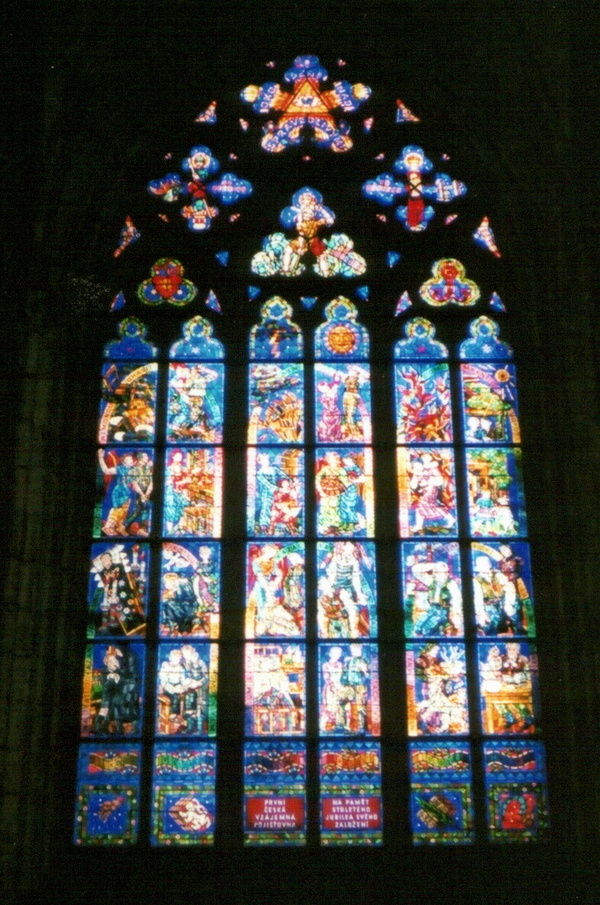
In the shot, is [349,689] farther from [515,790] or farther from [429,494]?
[429,494]

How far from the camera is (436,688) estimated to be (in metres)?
7.69

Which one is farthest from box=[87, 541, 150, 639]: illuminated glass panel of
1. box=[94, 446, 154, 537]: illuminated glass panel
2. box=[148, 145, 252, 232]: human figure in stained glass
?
box=[148, 145, 252, 232]: human figure in stained glass

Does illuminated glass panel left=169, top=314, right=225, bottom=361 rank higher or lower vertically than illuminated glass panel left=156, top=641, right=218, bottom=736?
higher

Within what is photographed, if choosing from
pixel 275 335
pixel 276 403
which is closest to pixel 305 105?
pixel 275 335

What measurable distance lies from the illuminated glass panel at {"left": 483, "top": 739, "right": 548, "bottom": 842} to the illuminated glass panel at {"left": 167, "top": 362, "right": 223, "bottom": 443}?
8.47 feet

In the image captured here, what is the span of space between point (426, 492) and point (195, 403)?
5.18 ft

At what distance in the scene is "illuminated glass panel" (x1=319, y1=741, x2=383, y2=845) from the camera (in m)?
7.37

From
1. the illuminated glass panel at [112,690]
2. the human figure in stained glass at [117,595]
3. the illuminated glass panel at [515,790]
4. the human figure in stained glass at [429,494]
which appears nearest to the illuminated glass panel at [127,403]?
the human figure in stained glass at [117,595]

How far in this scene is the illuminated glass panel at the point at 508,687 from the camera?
762 centimetres

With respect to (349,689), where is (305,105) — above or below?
above

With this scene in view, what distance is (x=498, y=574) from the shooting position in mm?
7980

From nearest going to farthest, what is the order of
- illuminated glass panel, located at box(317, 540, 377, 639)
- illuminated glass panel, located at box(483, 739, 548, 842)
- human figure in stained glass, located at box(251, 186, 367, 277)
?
1. illuminated glass panel, located at box(483, 739, 548, 842)
2. illuminated glass panel, located at box(317, 540, 377, 639)
3. human figure in stained glass, located at box(251, 186, 367, 277)

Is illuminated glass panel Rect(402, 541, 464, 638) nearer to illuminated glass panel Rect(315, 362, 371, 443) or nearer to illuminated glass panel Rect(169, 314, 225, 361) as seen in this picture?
illuminated glass panel Rect(315, 362, 371, 443)

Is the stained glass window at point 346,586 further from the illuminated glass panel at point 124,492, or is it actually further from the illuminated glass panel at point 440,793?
the illuminated glass panel at point 124,492
